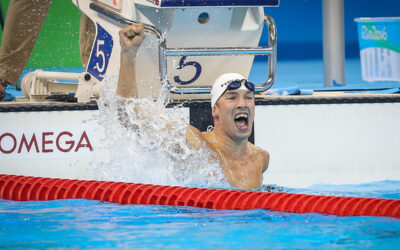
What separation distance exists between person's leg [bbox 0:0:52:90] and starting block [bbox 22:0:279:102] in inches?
11.9

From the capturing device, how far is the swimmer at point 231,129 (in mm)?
3483

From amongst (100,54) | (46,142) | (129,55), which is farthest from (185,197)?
(100,54)

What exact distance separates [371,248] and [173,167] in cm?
132

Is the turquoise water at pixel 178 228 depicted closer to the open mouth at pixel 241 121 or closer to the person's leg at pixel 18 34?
the open mouth at pixel 241 121

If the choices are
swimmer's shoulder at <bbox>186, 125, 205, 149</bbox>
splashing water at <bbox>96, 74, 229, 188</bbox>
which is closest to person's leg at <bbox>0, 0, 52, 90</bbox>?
splashing water at <bbox>96, 74, 229, 188</bbox>

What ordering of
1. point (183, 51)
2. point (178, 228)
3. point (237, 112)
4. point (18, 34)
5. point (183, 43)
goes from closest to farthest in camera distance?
point (178, 228) → point (237, 112) → point (183, 51) → point (183, 43) → point (18, 34)

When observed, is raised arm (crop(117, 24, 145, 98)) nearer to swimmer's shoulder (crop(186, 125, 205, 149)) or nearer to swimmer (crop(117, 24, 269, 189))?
swimmer (crop(117, 24, 269, 189))

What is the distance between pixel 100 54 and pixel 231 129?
993 mm

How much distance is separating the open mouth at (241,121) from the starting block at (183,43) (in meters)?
0.40

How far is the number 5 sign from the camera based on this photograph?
4094 millimetres

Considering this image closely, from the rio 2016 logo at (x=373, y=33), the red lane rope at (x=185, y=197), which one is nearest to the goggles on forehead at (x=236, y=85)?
the red lane rope at (x=185, y=197)

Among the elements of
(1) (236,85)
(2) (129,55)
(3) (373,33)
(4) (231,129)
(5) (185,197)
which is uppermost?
(3) (373,33)

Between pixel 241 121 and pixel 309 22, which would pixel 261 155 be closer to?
pixel 241 121

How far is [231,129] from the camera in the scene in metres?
3.61
